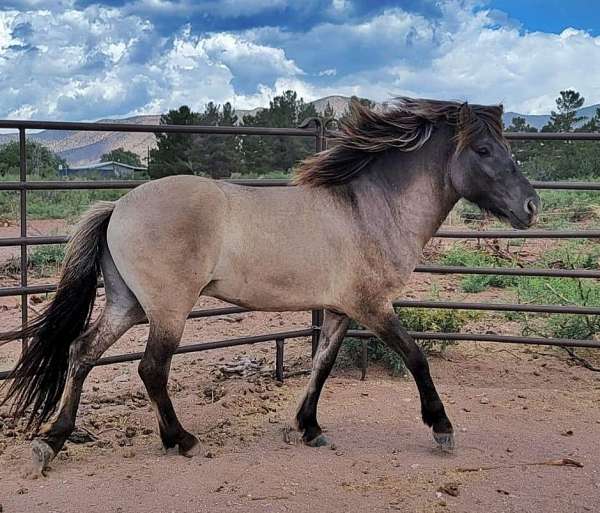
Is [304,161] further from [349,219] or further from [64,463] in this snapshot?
[64,463]

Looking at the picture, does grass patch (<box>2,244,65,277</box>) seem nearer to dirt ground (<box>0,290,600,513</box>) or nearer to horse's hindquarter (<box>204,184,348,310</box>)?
dirt ground (<box>0,290,600,513</box>)

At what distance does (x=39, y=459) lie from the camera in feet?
11.6

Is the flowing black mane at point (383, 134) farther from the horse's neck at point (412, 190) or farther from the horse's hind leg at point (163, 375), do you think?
the horse's hind leg at point (163, 375)

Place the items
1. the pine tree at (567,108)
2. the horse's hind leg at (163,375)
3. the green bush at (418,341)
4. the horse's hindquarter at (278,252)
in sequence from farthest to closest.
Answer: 1. the pine tree at (567,108)
2. the green bush at (418,341)
3. the horse's hindquarter at (278,252)
4. the horse's hind leg at (163,375)

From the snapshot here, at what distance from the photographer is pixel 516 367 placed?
5703 millimetres

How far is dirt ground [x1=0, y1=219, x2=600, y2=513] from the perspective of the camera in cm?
329

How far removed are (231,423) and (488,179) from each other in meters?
2.14

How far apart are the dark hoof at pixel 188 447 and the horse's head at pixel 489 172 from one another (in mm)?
2056

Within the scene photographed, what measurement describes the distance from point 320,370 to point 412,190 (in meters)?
1.20

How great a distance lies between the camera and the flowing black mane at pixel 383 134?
404 cm

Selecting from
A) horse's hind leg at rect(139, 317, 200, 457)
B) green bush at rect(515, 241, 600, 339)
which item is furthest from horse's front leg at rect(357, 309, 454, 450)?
green bush at rect(515, 241, 600, 339)

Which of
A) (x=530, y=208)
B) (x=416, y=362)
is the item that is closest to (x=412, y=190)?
(x=530, y=208)

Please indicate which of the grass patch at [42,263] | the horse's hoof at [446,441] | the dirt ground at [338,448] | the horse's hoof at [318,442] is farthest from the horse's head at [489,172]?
the grass patch at [42,263]

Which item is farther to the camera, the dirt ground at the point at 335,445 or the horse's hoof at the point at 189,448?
the horse's hoof at the point at 189,448
